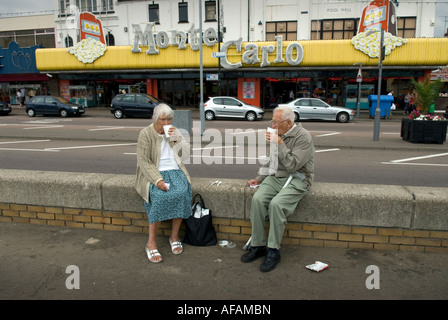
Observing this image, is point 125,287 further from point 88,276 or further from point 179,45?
point 179,45

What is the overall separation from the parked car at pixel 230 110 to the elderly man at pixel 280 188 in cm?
1772

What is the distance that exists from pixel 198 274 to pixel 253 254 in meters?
0.60

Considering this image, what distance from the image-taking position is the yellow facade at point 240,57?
75.4ft

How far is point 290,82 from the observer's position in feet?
92.3

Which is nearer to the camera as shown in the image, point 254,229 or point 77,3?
point 254,229

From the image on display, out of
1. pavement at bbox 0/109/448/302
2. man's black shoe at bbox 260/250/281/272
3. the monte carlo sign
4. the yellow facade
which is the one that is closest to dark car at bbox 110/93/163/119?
the yellow facade

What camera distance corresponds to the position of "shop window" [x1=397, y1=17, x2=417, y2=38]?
26656mm

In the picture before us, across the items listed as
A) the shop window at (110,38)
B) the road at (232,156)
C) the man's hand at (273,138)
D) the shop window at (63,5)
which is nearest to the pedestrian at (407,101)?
the road at (232,156)

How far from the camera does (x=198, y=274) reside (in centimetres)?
326

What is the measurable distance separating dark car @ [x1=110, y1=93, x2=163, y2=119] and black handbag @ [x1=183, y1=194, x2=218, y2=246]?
63.2 ft

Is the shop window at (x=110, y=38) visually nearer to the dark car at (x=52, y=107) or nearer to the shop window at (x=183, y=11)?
the shop window at (x=183, y=11)

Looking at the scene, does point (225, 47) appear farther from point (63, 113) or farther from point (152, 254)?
point (152, 254)
